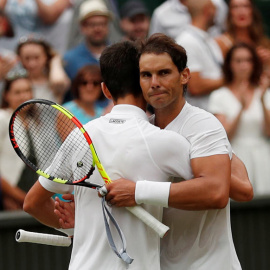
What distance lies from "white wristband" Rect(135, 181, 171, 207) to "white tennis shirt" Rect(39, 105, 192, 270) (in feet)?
0.32

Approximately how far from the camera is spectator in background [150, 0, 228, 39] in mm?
A: 8711

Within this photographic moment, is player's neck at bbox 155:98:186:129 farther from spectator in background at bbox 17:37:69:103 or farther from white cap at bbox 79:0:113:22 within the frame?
white cap at bbox 79:0:113:22

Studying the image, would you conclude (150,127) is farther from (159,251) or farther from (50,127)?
(50,127)

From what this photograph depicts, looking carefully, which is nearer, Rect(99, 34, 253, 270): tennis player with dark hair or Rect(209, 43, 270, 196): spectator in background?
Rect(99, 34, 253, 270): tennis player with dark hair

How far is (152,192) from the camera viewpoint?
4168mm

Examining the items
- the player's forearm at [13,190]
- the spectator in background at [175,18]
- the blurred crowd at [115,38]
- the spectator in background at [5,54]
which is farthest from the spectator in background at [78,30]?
the player's forearm at [13,190]

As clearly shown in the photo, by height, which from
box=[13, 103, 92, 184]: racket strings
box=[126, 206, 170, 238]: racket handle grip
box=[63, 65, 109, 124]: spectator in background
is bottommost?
box=[126, 206, 170, 238]: racket handle grip

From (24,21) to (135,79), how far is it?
4.47 metres

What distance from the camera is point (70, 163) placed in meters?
4.44

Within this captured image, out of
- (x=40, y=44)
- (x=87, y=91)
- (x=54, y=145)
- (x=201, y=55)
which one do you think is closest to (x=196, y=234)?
(x=54, y=145)

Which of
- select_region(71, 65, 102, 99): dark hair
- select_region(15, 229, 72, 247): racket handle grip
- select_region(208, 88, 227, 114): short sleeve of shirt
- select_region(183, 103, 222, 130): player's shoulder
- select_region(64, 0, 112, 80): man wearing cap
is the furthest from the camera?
select_region(64, 0, 112, 80): man wearing cap

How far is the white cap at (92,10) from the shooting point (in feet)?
28.3

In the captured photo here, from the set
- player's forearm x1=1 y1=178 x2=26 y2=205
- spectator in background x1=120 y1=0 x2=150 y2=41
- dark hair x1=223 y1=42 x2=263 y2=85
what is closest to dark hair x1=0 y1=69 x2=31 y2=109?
player's forearm x1=1 y1=178 x2=26 y2=205

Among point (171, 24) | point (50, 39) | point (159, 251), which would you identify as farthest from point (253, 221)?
point (159, 251)
